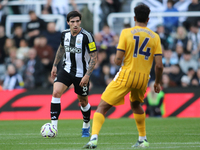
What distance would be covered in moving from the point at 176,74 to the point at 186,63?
0.85m

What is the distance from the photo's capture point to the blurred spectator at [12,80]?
51.1 ft

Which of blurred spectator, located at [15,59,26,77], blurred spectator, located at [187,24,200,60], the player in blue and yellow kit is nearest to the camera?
the player in blue and yellow kit

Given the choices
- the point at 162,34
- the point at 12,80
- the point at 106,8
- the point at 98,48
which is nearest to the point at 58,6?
the point at 106,8

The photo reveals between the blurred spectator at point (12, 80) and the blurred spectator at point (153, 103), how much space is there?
4.70 metres

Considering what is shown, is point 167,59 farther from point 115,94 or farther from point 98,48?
point 115,94

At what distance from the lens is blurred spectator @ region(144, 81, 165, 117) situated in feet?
47.2

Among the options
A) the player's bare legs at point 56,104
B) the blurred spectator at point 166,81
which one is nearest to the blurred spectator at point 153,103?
the blurred spectator at point 166,81

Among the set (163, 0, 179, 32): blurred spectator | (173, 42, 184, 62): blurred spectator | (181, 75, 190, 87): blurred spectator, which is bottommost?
(181, 75, 190, 87): blurred spectator

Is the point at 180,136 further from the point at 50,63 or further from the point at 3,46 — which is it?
the point at 3,46

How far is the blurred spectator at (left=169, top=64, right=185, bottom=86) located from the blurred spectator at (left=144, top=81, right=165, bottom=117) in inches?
46.2

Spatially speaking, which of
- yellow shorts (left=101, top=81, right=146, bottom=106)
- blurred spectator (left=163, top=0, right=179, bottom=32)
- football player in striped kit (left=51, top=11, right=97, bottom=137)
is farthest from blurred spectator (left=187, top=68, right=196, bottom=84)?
yellow shorts (left=101, top=81, right=146, bottom=106)

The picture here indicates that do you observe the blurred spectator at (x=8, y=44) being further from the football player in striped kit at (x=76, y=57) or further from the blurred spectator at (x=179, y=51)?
the football player in striped kit at (x=76, y=57)

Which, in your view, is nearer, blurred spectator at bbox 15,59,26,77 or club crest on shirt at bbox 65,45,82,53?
club crest on shirt at bbox 65,45,82,53

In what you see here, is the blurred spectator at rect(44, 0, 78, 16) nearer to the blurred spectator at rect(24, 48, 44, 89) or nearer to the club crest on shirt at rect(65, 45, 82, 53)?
the blurred spectator at rect(24, 48, 44, 89)
